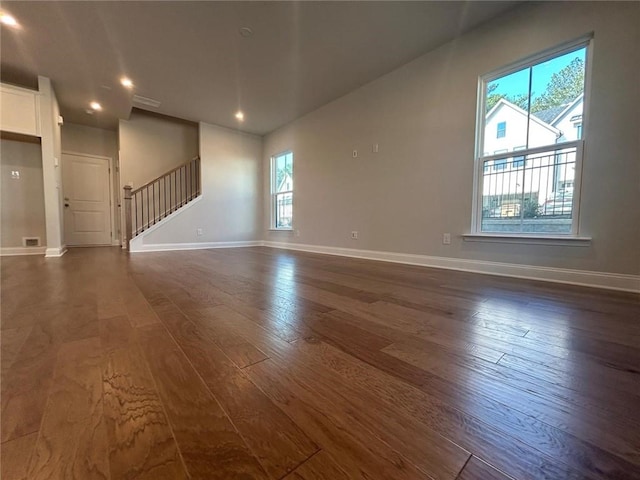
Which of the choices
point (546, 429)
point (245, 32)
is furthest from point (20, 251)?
point (546, 429)

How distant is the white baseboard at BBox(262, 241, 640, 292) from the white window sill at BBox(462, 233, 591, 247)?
0.22 metres

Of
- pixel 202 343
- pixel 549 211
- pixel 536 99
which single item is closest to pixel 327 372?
pixel 202 343

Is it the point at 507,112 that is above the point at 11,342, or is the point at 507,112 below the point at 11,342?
above

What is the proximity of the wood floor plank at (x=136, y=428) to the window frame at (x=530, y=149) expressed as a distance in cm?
290

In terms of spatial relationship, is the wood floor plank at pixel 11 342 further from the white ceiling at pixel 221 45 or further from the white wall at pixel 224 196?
the white wall at pixel 224 196

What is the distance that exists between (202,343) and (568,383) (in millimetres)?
1261

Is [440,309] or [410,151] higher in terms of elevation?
[410,151]

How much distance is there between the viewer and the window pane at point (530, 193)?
89.8 inches

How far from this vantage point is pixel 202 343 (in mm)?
1067

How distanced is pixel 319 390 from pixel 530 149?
2.86 metres

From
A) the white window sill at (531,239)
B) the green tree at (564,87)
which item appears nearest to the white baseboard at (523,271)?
the white window sill at (531,239)

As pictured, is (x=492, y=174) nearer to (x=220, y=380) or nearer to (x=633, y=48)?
(x=633, y=48)

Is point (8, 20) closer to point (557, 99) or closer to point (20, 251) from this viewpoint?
point (20, 251)

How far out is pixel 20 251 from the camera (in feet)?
13.6
